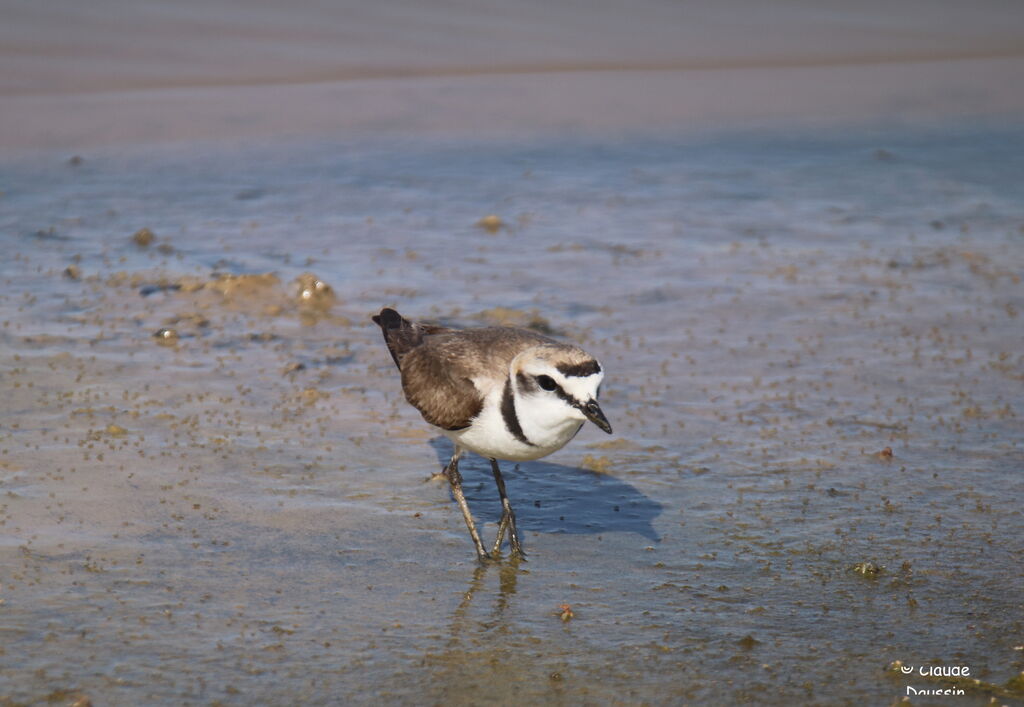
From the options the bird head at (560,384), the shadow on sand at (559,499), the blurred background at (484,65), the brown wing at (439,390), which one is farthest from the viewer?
the blurred background at (484,65)

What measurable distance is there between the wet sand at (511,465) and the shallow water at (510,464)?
0.03 m

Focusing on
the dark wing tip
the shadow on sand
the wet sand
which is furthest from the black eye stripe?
the dark wing tip

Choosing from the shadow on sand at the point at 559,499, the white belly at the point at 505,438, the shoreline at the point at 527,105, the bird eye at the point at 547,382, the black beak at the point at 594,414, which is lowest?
the shadow on sand at the point at 559,499

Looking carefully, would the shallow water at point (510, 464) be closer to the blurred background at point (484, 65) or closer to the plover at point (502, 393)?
the plover at point (502, 393)

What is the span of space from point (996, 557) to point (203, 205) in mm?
8220

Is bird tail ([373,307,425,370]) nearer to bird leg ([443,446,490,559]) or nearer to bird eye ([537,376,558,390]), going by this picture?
bird leg ([443,446,490,559])

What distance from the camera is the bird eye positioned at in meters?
5.75

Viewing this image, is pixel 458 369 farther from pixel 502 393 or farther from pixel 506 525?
→ pixel 506 525

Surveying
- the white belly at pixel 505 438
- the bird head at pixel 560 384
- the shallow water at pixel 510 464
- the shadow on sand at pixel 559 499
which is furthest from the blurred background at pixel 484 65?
the bird head at pixel 560 384

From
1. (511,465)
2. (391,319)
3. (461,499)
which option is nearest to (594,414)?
(461,499)

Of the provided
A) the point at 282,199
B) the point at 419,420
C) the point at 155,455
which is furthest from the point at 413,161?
the point at 155,455

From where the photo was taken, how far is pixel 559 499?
705 cm

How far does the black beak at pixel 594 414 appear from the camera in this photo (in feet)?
18.3

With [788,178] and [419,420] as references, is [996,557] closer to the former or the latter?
[419,420]
